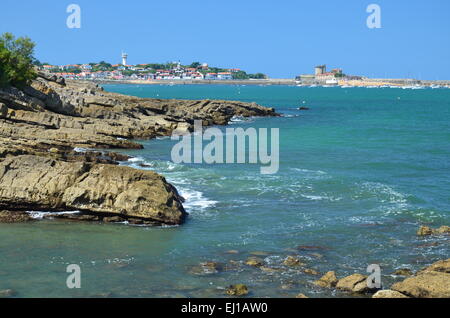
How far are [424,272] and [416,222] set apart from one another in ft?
26.8

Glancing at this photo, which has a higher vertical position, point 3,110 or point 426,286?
point 3,110

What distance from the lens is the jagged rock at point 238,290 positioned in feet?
57.5

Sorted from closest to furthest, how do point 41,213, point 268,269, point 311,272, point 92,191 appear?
1. point 311,272
2. point 268,269
3. point 92,191
4. point 41,213

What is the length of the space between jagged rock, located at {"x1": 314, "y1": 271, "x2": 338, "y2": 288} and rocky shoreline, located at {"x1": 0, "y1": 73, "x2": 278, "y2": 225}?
812cm

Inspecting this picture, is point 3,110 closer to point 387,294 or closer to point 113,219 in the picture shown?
point 113,219

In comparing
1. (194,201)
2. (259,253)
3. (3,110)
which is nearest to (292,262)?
(259,253)

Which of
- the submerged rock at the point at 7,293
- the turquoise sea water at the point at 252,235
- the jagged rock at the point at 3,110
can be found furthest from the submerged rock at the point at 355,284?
the jagged rock at the point at 3,110

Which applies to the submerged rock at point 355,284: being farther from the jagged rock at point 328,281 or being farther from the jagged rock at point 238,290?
the jagged rock at point 238,290

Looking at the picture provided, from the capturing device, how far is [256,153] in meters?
48.3

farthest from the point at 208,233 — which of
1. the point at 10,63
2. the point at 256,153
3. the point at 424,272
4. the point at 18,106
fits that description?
the point at 10,63

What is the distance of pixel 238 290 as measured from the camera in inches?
692

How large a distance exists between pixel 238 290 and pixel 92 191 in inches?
381

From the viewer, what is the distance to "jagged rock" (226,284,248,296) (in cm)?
1752

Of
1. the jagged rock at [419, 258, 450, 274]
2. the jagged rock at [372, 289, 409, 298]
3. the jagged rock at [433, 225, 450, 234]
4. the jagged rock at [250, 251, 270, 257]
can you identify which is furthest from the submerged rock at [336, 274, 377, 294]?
the jagged rock at [433, 225, 450, 234]
